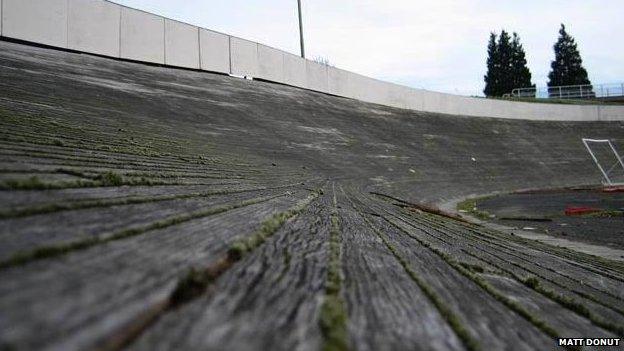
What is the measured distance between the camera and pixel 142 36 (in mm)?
13469

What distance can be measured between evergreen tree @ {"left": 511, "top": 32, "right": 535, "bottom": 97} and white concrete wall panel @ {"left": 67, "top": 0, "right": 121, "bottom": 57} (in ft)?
188

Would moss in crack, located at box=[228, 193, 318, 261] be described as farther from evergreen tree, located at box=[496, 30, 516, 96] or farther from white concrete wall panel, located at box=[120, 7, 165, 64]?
evergreen tree, located at box=[496, 30, 516, 96]

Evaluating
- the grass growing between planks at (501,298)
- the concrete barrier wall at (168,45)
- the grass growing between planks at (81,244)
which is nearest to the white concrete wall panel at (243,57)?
the concrete barrier wall at (168,45)

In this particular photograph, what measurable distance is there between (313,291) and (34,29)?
12499 mm

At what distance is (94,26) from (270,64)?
7.45 meters

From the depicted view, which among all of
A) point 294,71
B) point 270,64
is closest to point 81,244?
point 270,64

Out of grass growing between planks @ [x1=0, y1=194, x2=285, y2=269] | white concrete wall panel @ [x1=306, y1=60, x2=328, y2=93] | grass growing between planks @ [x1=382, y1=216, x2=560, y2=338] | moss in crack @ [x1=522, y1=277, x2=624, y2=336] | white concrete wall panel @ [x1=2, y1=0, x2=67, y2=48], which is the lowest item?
moss in crack @ [x1=522, y1=277, x2=624, y2=336]

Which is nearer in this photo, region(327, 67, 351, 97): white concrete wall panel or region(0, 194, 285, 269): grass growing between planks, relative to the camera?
region(0, 194, 285, 269): grass growing between planks

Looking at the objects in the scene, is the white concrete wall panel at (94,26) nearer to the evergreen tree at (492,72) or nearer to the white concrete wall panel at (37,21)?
the white concrete wall panel at (37,21)

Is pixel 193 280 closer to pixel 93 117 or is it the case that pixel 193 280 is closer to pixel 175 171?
pixel 175 171

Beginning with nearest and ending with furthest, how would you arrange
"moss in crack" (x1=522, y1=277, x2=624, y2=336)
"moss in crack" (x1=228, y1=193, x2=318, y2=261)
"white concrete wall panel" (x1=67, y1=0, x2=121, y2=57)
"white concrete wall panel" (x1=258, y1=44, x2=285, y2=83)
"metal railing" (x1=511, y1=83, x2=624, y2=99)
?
"moss in crack" (x1=228, y1=193, x2=318, y2=261)
"moss in crack" (x1=522, y1=277, x2=624, y2=336)
"white concrete wall panel" (x1=67, y1=0, x2=121, y2=57)
"white concrete wall panel" (x1=258, y1=44, x2=285, y2=83)
"metal railing" (x1=511, y1=83, x2=624, y2=99)

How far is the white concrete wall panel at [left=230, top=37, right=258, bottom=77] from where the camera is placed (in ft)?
54.4

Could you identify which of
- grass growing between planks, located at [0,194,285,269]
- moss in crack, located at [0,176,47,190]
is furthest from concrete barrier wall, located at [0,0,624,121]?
grass growing between planks, located at [0,194,285,269]

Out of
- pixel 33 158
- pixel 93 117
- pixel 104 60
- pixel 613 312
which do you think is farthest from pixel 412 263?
pixel 104 60
